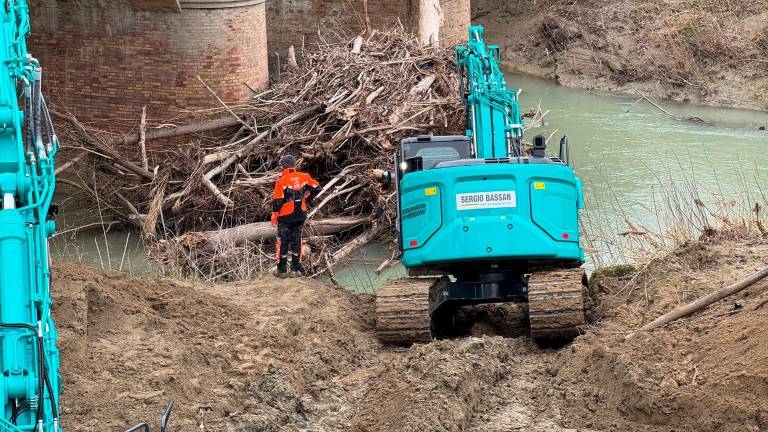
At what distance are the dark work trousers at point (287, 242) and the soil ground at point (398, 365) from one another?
1431 millimetres

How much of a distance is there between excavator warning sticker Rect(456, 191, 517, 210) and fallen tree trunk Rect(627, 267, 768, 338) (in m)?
1.67

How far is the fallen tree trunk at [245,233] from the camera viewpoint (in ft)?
57.4

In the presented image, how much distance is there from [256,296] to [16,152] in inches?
223

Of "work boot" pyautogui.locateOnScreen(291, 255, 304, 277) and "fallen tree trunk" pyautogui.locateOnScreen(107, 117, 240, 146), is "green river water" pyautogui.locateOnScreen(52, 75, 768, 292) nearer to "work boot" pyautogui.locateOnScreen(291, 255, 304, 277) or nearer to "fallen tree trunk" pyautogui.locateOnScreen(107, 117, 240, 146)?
"fallen tree trunk" pyautogui.locateOnScreen(107, 117, 240, 146)

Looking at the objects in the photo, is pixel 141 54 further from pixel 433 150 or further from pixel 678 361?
pixel 678 361

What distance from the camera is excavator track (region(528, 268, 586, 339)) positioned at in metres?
11.4

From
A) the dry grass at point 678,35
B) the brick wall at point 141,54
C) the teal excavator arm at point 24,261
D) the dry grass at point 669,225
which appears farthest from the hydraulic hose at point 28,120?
the dry grass at point 678,35

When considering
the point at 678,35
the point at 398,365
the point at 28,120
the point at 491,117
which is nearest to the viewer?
the point at 28,120

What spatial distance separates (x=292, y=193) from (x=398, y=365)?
376cm

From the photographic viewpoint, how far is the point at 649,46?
2970 centimetres

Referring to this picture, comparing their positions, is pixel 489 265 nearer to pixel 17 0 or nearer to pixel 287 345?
pixel 287 345

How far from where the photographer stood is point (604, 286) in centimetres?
1301

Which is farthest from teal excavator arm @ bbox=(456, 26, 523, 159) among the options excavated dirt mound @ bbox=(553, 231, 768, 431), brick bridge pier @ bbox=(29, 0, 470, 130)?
brick bridge pier @ bbox=(29, 0, 470, 130)

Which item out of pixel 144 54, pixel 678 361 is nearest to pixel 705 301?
pixel 678 361
